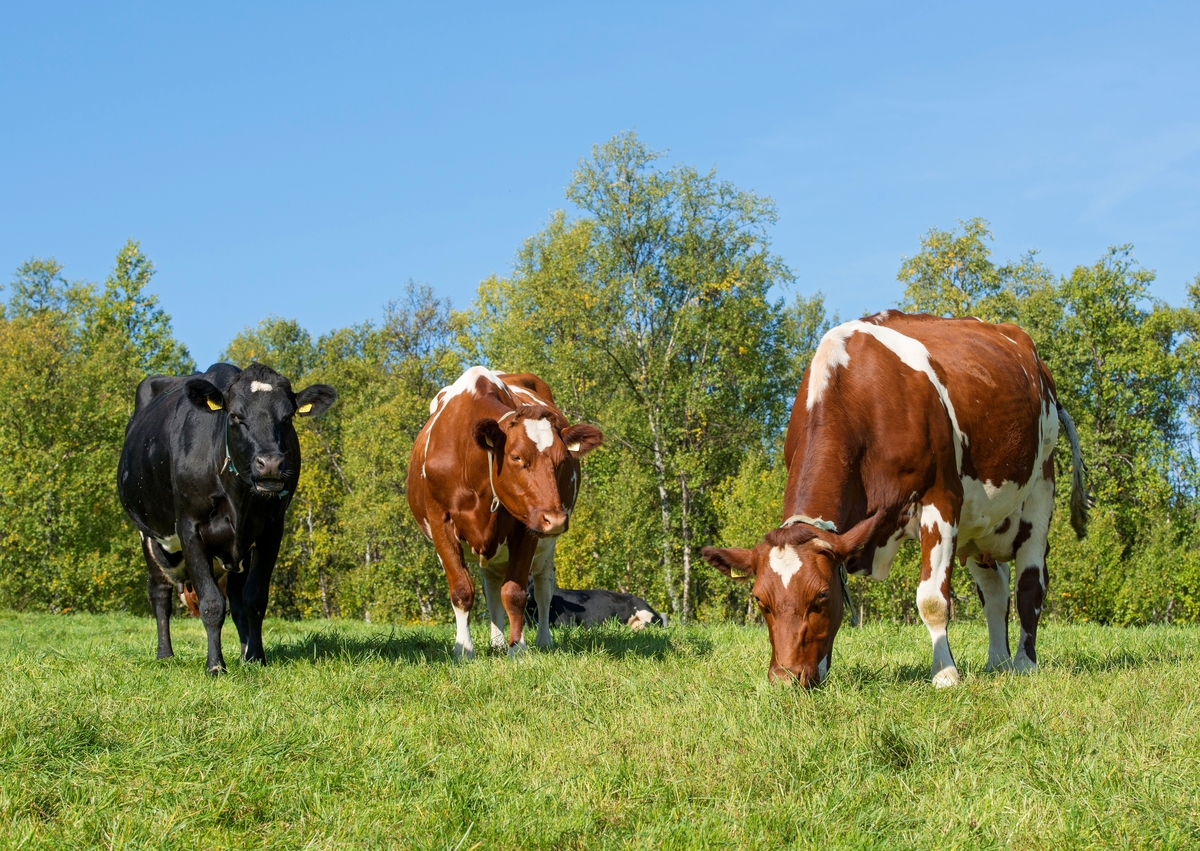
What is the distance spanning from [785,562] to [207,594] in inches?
186

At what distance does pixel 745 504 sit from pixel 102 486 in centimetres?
2407

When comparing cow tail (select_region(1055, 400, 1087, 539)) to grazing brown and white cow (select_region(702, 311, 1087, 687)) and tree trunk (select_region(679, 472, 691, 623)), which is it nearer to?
grazing brown and white cow (select_region(702, 311, 1087, 687))

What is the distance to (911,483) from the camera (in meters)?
7.23

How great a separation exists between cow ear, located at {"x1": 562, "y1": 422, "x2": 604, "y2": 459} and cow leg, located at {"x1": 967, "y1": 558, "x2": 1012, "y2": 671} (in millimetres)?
3347

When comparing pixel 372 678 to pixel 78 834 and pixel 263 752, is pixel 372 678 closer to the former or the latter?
pixel 263 752

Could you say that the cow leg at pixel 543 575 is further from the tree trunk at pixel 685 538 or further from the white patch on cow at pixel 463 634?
the tree trunk at pixel 685 538

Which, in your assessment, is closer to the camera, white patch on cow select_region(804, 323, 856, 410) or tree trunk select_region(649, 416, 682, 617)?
white patch on cow select_region(804, 323, 856, 410)

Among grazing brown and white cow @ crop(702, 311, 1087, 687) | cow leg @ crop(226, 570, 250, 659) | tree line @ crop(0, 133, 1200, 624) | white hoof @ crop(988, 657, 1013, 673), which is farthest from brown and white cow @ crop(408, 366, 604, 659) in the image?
tree line @ crop(0, 133, 1200, 624)

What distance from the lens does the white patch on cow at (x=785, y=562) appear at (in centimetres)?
620

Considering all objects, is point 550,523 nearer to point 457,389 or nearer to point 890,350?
point 457,389

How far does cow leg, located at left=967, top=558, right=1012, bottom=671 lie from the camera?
28.0ft

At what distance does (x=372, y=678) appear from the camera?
23.5ft

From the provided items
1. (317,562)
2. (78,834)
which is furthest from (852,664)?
(317,562)

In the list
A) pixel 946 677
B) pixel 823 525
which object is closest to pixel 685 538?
pixel 946 677
